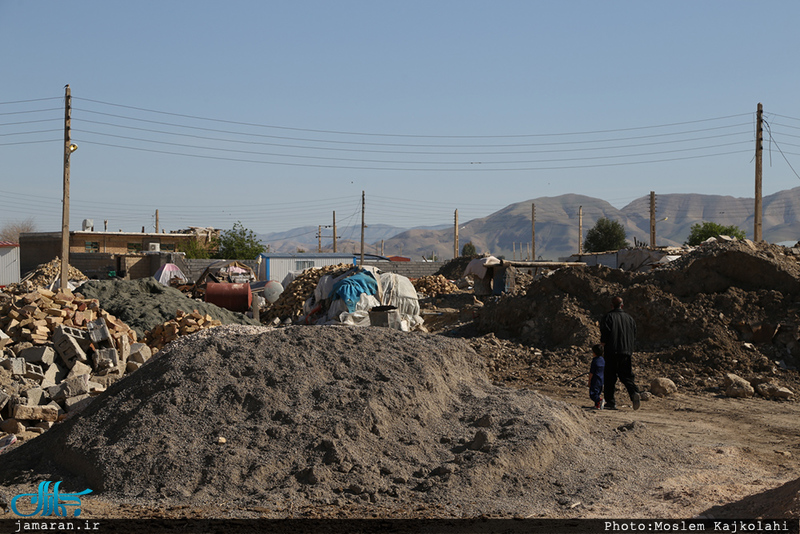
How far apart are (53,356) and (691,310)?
39.4 feet

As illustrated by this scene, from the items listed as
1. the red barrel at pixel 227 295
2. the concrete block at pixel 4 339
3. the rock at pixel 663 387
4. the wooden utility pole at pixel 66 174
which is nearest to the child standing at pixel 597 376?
the rock at pixel 663 387

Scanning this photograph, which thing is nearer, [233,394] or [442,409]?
[233,394]

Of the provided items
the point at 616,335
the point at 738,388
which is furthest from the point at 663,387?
the point at 616,335

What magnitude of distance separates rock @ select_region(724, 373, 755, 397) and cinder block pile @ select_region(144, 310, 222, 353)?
10.1 m

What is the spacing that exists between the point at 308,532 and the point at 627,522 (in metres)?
2.46

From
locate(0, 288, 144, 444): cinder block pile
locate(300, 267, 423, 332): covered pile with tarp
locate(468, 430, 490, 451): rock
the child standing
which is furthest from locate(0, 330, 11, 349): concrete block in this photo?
the child standing

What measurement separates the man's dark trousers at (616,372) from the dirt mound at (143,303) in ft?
35.0

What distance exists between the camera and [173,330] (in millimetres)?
13797

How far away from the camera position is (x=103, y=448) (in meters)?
6.08

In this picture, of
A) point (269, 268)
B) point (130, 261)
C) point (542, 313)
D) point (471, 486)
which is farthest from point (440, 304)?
point (130, 261)

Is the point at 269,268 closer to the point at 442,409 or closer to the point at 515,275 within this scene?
the point at 515,275

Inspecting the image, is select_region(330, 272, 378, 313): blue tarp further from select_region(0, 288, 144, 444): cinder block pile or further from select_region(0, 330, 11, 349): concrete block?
select_region(0, 330, 11, 349): concrete block

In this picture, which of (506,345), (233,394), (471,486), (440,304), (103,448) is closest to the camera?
(471,486)

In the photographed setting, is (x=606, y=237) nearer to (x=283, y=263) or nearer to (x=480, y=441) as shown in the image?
(x=283, y=263)
